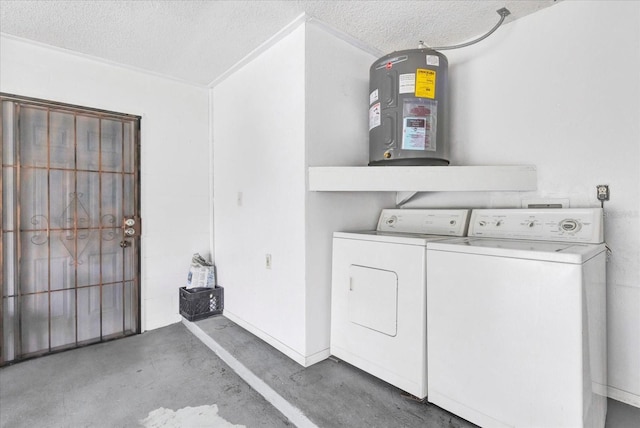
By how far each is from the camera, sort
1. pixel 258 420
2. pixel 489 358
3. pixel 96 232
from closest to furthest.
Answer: pixel 489 358 → pixel 258 420 → pixel 96 232

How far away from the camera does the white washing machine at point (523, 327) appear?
130 centimetres

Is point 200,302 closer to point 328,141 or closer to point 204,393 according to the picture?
point 204,393

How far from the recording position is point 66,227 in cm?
277

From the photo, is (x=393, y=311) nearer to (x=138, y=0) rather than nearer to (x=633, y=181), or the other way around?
(x=633, y=181)

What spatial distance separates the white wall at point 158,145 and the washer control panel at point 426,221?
82.1 inches

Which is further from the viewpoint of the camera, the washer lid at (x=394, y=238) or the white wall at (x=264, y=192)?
the white wall at (x=264, y=192)

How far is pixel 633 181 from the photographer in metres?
1.76

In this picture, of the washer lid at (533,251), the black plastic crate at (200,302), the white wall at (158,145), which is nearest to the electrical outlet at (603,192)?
the washer lid at (533,251)

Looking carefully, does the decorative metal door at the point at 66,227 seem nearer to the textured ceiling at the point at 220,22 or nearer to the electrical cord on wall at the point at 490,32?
the textured ceiling at the point at 220,22

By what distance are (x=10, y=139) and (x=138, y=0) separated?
1622mm

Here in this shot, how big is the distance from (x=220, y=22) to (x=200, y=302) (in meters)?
2.51

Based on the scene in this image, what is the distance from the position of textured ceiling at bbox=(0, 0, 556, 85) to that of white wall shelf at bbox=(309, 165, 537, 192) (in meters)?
1.08

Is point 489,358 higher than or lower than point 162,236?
lower

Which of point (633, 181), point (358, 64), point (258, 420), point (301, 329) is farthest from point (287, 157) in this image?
point (633, 181)
